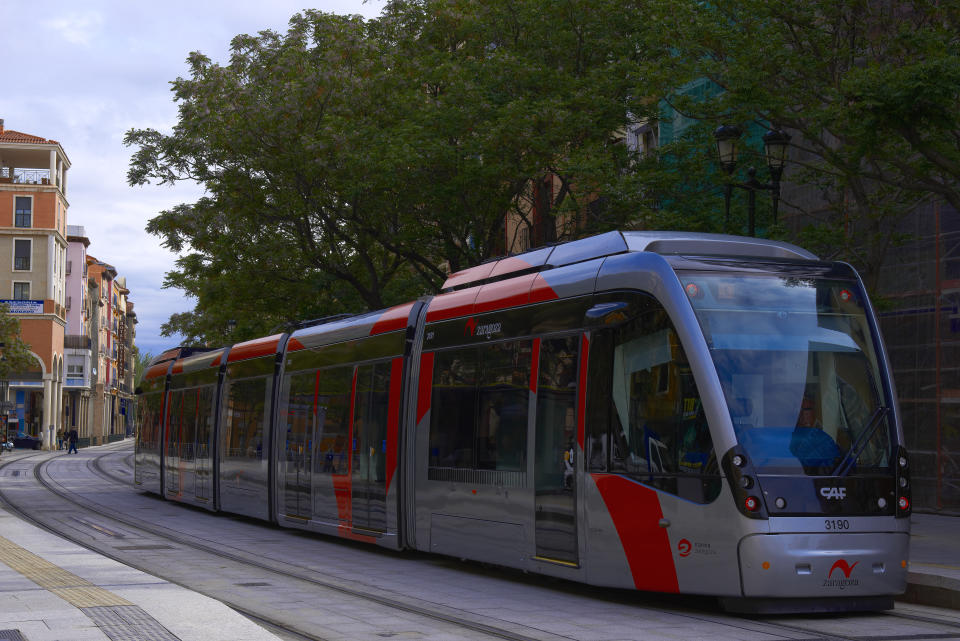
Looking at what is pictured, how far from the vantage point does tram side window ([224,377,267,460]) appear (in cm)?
2055

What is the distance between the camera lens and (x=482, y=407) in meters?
13.0

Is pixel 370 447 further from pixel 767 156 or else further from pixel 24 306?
pixel 24 306

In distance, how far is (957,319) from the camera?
22328 mm

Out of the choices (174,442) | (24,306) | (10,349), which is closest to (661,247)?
(174,442)

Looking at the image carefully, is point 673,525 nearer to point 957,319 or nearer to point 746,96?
point 746,96

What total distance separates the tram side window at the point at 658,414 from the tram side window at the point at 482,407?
5.36ft

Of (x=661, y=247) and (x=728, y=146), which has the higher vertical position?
(x=728, y=146)

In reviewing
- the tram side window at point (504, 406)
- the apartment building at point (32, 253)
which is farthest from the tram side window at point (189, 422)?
the apartment building at point (32, 253)

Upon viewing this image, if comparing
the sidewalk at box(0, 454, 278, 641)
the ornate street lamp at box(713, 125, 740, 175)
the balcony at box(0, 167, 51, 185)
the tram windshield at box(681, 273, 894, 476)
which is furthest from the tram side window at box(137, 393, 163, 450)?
the balcony at box(0, 167, 51, 185)

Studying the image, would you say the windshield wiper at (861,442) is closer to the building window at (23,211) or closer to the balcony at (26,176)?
the building window at (23,211)

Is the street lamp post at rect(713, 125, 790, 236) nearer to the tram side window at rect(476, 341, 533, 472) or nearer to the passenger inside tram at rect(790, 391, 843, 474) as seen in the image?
the tram side window at rect(476, 341, 533, 472)

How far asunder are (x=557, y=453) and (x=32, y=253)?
87.1m

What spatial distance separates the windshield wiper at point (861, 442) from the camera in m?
9.98

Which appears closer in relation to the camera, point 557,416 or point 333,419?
point 557,416
